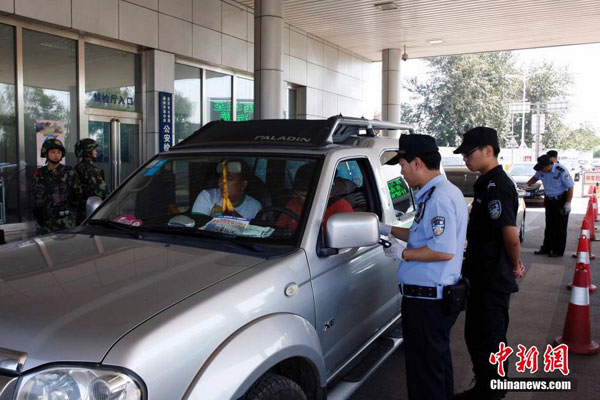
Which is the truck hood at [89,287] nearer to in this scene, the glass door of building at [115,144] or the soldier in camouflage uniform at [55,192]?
the soldier in camouflage uniform at [55,192]

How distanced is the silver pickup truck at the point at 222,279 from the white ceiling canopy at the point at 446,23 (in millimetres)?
10130

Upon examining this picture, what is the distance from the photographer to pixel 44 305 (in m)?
1.90

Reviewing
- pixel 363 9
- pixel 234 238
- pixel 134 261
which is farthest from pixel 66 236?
pixel 363 9

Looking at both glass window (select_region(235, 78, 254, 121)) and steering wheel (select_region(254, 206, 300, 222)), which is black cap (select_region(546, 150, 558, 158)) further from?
steering wheel (select_region(254, 206, 300, 222))

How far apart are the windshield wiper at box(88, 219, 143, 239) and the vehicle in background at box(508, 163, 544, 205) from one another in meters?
15.2

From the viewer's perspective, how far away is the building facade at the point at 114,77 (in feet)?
26.8

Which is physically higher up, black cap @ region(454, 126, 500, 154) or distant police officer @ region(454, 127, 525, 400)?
black cap @ region(454, 126, 500, 154)

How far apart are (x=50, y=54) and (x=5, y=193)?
2477 mm

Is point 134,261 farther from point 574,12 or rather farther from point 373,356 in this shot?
point 574,12

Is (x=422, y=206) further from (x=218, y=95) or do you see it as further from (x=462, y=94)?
(x=462, y=94)

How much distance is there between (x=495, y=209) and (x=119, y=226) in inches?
94.8

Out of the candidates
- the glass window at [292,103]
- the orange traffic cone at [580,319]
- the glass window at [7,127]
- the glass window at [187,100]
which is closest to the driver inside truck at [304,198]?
the orange traffic cone at [580,319]

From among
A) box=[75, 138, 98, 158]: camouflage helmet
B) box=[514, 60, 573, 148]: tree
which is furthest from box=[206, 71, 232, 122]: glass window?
box=[514, 60, 573, 148]: tree

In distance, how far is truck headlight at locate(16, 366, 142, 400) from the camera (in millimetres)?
1637
